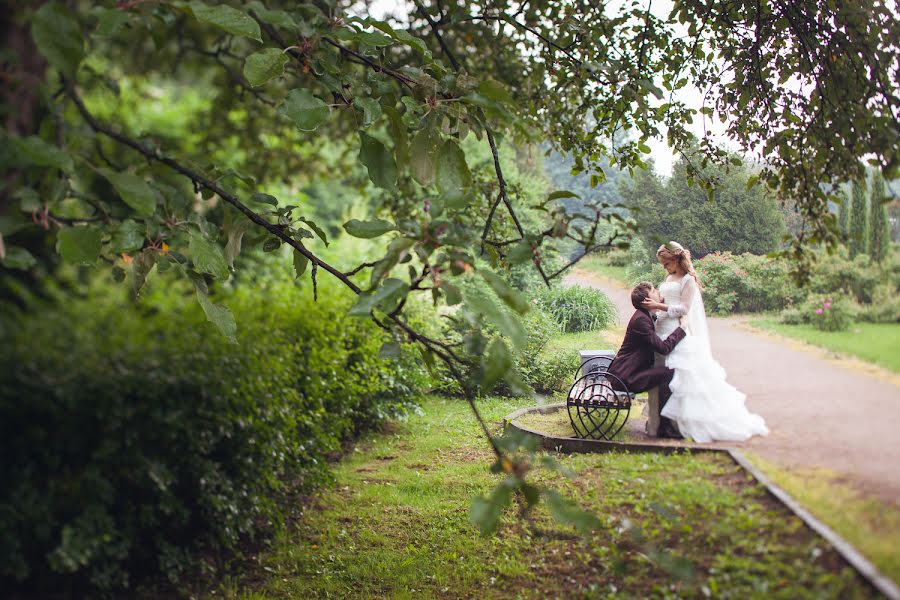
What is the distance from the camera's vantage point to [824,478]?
100 cm

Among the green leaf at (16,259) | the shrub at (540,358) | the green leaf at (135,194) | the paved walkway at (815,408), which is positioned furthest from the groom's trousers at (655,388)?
the green leaf at (16,259)

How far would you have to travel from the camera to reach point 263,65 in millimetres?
1167

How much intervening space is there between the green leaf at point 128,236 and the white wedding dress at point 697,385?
1.09 metres

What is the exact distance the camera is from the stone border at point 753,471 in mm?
841

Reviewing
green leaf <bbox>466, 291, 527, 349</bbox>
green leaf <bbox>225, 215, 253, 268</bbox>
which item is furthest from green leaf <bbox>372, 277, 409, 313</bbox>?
green leaf <bbox>225, 215, 253, 268</bbox>

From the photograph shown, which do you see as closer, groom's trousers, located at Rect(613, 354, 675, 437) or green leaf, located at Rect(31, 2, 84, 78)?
green leaf, located at Rect(31, 2, 84, 78)

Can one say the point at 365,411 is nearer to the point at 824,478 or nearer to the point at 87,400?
the point at 87,400

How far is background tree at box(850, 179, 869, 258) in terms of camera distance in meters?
1.17

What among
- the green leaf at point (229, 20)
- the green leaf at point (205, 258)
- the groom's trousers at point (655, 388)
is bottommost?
the groom's trousers at point (655, 388)

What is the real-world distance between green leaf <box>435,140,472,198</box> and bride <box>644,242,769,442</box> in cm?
42

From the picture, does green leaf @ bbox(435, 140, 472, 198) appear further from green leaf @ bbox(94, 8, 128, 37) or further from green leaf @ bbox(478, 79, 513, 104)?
green leaf @ bbox(94, 8, 128, 37)

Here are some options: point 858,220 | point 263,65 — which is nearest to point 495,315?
point 263,65

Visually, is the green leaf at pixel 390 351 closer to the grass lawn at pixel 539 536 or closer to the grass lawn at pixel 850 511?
the grass lawn at pixel 539 536

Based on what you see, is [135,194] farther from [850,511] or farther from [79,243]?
[850,511]
